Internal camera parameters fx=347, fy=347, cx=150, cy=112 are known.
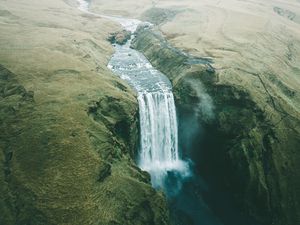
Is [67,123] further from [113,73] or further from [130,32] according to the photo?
[130,32]

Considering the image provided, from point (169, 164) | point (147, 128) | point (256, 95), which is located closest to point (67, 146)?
point (147, 128)

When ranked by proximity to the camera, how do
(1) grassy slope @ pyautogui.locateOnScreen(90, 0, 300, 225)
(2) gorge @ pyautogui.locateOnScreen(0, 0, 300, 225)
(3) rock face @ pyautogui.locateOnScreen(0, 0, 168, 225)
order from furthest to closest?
(1) grassy slope @ pyautogui.locateOnScreen(90, 0, 300, 225), (2) gorge @ pyautogui.locateOnScreen(0, 0, 300, 225), (3) rock face @ pyautogui.locateOnScreen(0, 0, 168, 225)

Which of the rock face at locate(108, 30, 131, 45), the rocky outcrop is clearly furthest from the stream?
the rock face at locate(108, 30, 131, 45)

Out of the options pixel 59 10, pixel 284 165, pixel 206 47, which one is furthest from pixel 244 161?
pixel 59 10

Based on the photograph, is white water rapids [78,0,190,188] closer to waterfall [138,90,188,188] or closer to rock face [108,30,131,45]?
waterfall [138,90,188,188]

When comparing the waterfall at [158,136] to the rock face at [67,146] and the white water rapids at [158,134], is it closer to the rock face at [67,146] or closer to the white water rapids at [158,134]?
the white water rapids at [158,134]

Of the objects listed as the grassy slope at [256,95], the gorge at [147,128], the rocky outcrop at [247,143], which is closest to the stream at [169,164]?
the gorge at [147,128]

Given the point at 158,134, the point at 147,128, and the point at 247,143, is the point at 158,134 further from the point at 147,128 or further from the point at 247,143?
the point at 247,143
